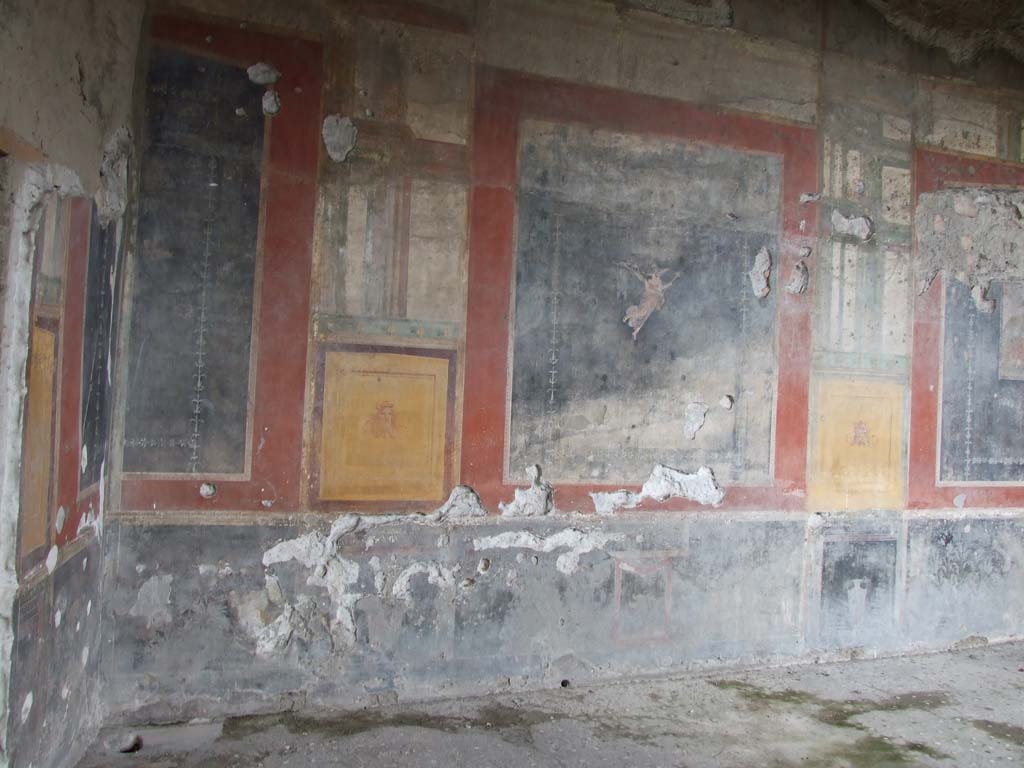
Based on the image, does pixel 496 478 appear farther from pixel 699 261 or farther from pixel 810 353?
pixel 810 353

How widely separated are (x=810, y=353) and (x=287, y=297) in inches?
101

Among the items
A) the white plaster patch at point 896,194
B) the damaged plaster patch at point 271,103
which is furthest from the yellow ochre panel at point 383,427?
the white plaster patch at point 896,194

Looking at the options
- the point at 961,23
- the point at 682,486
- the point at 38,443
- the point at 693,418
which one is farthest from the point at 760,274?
the point at 38,443

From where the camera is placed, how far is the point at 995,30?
399cm

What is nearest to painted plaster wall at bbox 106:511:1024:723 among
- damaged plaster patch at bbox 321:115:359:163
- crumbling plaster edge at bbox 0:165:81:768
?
crumbling plaster edge at bbox 0:165:81:768

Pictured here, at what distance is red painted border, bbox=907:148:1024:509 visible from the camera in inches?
158

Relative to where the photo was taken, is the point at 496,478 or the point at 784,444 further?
the point at 784,444

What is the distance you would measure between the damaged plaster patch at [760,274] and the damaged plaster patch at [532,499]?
143cm

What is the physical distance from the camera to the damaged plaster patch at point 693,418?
3604mm

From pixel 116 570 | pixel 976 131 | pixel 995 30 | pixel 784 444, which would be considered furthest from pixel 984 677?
pixel 116 570

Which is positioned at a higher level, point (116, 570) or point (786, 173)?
point (786, 173)

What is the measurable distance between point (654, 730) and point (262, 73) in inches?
122

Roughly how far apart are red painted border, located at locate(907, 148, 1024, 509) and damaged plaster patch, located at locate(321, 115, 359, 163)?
9.78ft

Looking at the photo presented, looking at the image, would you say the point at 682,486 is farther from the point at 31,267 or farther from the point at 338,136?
the point at 31,267
